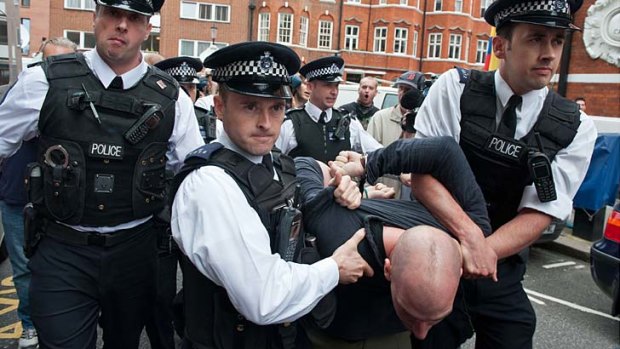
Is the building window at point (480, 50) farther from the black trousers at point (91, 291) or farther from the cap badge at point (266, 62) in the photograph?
the cap badge at point (266, 62)

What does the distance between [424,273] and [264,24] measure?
125 feet

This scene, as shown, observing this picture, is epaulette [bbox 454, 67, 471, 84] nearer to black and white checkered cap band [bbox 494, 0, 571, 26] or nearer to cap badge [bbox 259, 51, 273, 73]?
black and white checkered cap band [bbox 494, 0, 571, 26]

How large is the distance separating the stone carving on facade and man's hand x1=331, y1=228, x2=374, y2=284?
9988mm

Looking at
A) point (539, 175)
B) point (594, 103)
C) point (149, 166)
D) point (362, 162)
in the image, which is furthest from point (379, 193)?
point (594, 103)

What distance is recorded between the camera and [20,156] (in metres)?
3.62

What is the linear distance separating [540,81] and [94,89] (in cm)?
195

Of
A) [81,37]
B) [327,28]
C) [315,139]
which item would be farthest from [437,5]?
[315,139]

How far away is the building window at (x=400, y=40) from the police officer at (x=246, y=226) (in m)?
39.2

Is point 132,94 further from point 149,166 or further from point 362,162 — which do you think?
point 362,162

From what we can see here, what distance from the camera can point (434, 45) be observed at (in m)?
40.6

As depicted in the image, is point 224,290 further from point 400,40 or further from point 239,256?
point 400,40

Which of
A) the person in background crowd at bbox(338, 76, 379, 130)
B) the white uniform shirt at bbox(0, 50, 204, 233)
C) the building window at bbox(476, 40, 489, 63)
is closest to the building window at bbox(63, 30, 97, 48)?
the building window at bbox(476, 40, 489, 63)

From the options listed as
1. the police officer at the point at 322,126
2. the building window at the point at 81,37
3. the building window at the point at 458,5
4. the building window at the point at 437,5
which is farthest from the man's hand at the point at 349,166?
the building window at the point at 437,5

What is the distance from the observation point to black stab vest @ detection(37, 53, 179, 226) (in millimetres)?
2355
